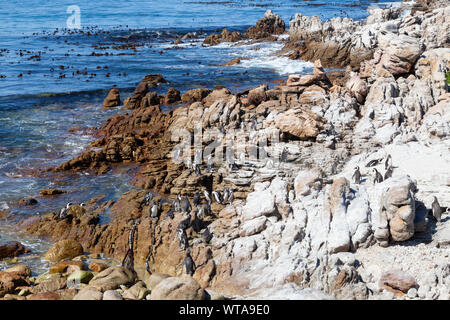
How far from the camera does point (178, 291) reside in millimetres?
10961

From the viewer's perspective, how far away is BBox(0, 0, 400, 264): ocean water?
2522cm

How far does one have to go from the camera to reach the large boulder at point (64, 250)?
17.1 metres

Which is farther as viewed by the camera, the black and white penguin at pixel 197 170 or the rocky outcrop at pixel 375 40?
the rocky outcrop at pixel 375 40

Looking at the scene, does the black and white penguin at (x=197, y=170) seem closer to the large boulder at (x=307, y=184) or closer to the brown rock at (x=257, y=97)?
the large boulder at (x=307, y=184)

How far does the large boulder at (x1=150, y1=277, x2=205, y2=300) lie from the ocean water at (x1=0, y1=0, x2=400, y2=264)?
9053 millimetres

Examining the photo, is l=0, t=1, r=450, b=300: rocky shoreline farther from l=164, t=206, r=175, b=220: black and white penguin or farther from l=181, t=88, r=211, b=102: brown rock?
l=181, t=88, r=211, b=102: brown rock

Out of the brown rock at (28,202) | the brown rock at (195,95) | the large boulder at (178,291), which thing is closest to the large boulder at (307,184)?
the large boulder at (178,291)

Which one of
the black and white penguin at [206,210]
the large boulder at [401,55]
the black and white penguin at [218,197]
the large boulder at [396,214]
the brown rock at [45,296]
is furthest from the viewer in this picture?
the large boulder at [401,55]

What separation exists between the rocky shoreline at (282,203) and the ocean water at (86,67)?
6.68 ft

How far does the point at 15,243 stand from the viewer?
1791 centimetres

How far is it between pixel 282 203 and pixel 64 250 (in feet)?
28.8

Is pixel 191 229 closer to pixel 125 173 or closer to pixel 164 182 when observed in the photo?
pixel 164 182

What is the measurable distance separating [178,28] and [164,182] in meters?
70.8
